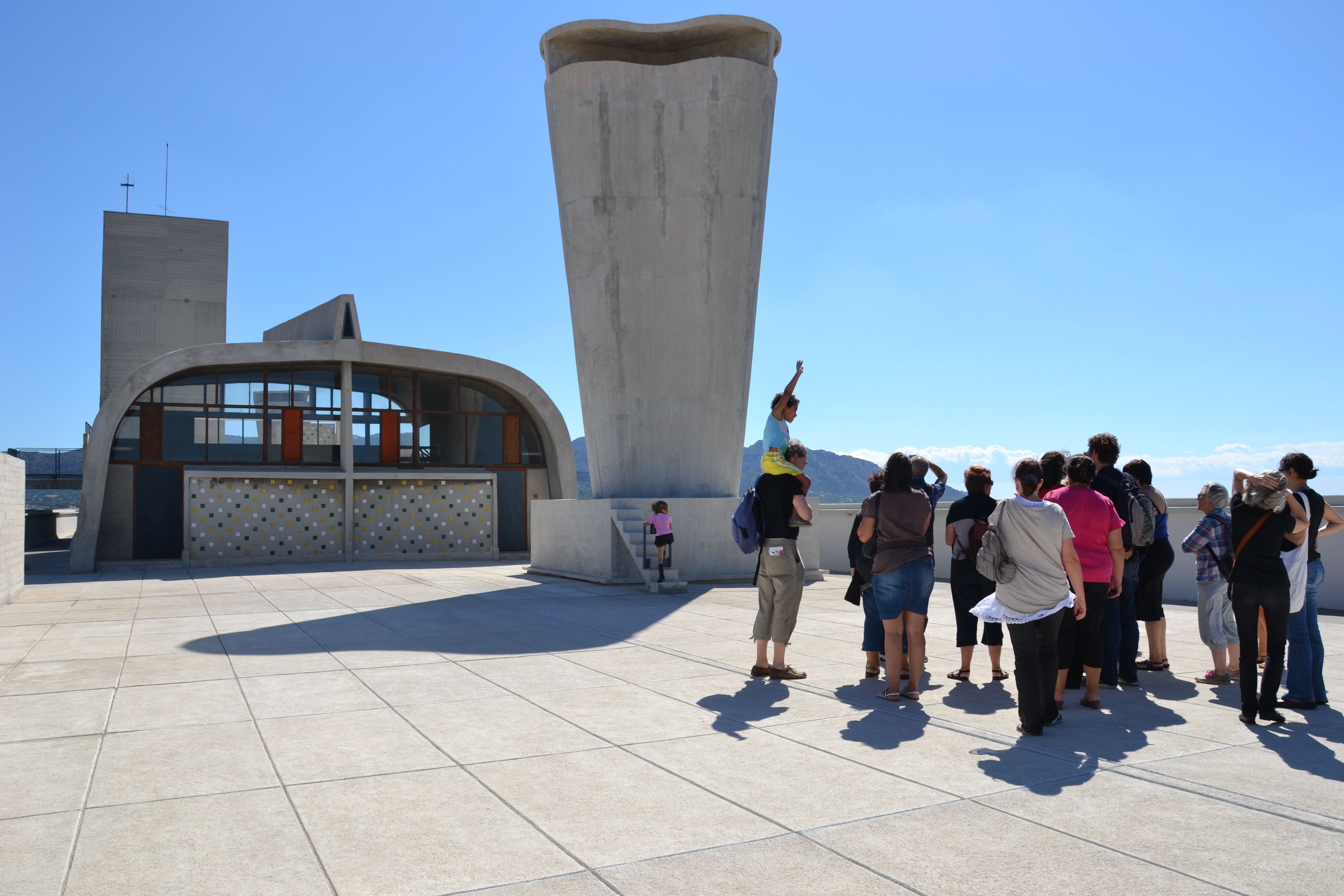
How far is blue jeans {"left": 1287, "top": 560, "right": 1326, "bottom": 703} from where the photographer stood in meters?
5.92

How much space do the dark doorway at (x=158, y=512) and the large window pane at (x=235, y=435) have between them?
3.31 feet

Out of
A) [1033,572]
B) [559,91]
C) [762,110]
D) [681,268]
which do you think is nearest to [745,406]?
[681,268]

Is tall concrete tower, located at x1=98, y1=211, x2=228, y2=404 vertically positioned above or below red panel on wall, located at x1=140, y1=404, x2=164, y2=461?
above

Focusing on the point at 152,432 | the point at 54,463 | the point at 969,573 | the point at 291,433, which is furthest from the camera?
the point at 54,463

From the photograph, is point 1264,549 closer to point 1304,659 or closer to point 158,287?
point 1304,659

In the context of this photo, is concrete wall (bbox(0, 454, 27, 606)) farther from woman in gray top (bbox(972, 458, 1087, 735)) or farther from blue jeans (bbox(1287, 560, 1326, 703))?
blue jeans (bbox(1287, 560, 1326, 703))

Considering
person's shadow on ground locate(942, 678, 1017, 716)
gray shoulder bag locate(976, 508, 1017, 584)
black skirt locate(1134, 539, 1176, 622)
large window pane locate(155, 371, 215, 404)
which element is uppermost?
large window pane locate(155, 371, 215, 404)

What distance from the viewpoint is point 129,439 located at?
870 inches

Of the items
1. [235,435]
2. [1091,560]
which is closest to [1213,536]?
[1091,560]

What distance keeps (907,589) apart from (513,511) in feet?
64.5

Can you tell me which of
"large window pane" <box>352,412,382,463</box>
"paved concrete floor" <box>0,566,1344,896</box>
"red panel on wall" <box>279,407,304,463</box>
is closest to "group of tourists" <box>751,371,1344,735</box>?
"paved concrete floor" <box>0,566,1344,896</box>

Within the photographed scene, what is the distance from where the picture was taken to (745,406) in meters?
16.2

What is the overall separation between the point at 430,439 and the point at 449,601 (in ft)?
41.3

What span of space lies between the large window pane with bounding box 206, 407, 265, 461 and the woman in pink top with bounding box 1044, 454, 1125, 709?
68.4 feet
